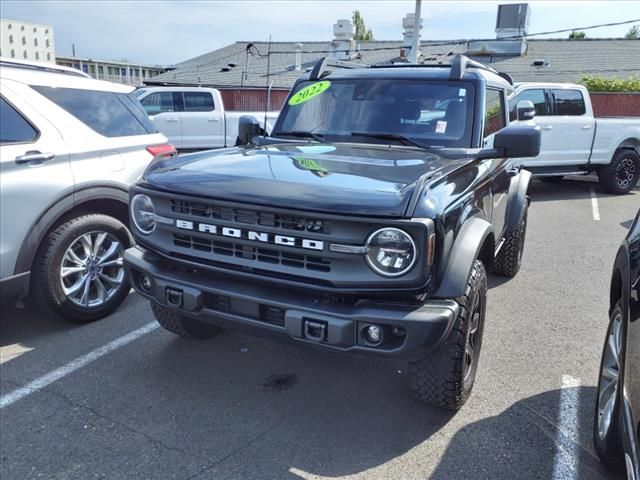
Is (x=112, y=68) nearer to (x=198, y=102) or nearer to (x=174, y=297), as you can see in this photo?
(x=198, y=102)

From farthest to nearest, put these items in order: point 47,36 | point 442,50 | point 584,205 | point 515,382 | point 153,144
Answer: point 47,36 → point 442,50 → point 584,205 → point 153,144 → point 515,382

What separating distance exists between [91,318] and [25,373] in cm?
77

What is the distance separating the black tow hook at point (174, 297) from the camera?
105 inches

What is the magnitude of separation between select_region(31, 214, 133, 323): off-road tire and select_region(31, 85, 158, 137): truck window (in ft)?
2.60

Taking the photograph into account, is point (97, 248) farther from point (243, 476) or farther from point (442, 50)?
point (442, 50)

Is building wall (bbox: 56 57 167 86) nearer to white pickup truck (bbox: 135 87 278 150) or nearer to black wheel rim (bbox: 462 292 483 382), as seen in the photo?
white pickup truck (bbox: 135 87 278 150)

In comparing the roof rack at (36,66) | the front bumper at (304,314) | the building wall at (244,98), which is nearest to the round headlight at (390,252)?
the front bumper at (304,314)

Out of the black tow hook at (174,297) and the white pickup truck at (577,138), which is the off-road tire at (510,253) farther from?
the white pickup truck at (577,138)

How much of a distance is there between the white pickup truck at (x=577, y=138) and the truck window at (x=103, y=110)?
7.48 meters

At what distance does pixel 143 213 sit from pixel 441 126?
2052mm

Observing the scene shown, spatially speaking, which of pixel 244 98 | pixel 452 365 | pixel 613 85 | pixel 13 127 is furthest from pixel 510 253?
pixel 244 98

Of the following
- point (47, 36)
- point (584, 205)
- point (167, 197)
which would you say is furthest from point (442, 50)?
point (47, 36)

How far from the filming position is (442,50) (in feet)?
76.8

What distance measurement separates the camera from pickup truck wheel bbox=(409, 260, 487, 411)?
101 inches
